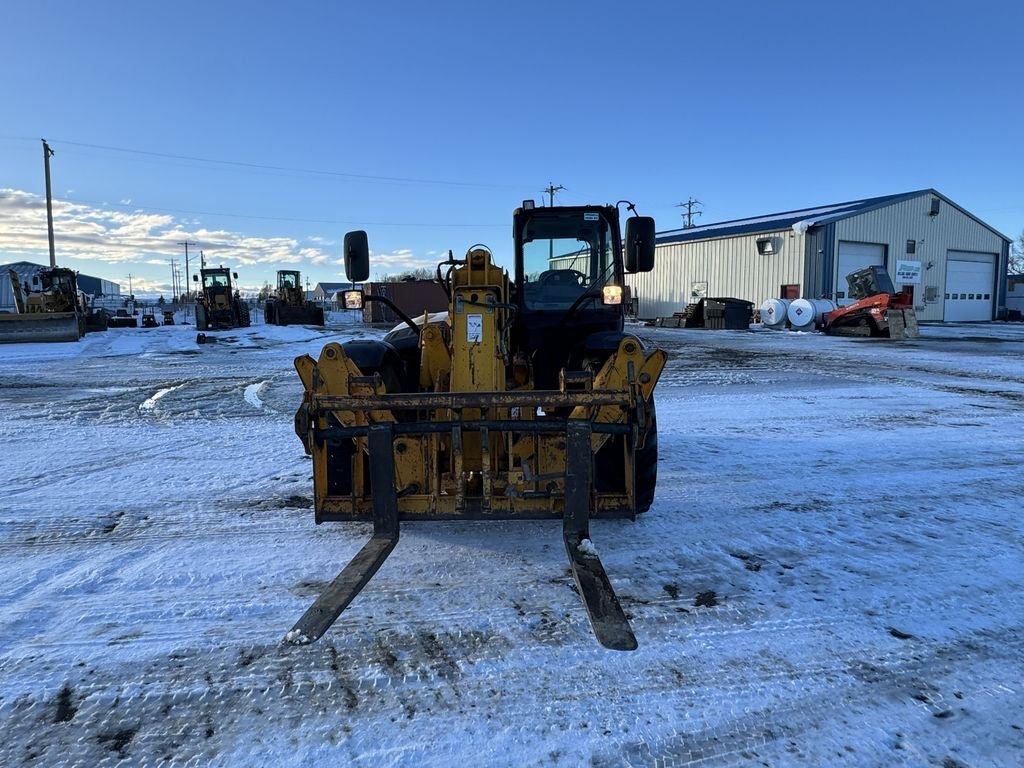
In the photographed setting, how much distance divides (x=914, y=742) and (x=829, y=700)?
29cm

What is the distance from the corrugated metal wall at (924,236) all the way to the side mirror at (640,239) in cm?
2988

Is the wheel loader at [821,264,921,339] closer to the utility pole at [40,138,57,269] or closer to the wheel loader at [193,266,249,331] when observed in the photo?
the wheel loader at [193,266,249,331]

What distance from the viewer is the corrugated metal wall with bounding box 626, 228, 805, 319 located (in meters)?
31.4

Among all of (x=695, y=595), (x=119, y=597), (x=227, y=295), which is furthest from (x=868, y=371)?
(x=227, y=295)

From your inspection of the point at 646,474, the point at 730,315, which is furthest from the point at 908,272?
the point at 646,474

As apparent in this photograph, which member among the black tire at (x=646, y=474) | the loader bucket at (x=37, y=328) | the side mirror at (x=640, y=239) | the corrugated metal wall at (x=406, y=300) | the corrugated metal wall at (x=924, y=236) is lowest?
the black tire at (x=646, y=474)

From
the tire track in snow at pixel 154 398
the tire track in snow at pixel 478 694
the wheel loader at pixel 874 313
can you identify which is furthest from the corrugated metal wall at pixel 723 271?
the tire track in snow at pixel 478 694

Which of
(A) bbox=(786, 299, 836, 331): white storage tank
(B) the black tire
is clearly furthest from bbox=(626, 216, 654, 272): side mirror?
(A) bbox=(786, 299, 836, 331): white storage tank

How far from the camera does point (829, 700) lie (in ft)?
7.86

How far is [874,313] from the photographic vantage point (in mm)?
22547

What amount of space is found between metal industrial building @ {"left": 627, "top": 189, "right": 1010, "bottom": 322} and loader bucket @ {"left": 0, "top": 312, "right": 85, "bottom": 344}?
886 inches

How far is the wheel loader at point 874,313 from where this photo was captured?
21.7 meters

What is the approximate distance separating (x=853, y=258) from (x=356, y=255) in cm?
3323

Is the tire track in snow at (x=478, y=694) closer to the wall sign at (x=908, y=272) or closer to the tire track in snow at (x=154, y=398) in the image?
the tire track in snow at (x=154, y=398)
